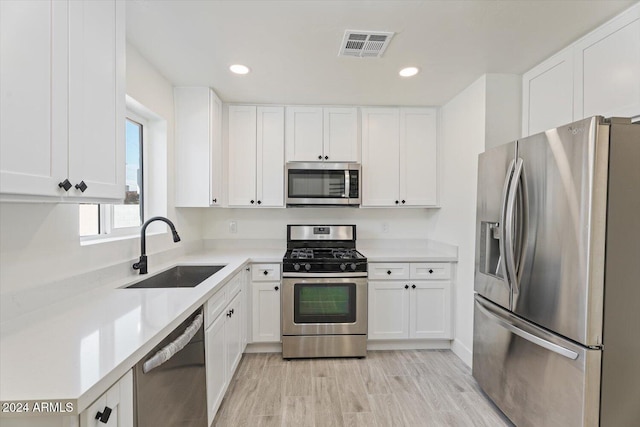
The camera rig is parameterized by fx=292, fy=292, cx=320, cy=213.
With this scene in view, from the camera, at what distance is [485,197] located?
206 centimetres

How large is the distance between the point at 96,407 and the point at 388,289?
2363 mm

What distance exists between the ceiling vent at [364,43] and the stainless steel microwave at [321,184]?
3.71 feet

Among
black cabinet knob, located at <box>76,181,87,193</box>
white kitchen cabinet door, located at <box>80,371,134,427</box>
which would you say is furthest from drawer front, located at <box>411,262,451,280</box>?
black cabinet knob, located at <box>76,181,87,193</box>

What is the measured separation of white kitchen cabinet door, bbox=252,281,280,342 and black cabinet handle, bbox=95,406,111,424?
1896mm

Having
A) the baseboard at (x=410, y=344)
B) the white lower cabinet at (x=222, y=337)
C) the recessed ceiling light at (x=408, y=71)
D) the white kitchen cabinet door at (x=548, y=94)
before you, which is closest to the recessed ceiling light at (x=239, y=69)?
the recessed ceiling light at (x=408, y=71)

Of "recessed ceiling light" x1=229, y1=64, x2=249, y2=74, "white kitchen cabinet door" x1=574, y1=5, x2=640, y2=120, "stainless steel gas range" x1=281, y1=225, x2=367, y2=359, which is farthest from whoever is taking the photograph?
"stainless steel gas range" x1=281, y1=225, x2=367, y2=359

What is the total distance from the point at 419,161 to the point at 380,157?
43 cm

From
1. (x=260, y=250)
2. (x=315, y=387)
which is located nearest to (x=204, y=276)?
(x=260, y=250)

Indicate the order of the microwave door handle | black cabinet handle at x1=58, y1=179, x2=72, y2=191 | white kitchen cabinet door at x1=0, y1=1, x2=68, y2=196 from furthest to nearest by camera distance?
the microwave door handle → black cabinet handle at x1=58, y1=179, x2=72, y2=191 → white kitchen cabinet door at x1=0, y1=1, x2=68, y2=196

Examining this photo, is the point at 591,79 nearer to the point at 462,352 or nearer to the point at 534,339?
the point at 534,339

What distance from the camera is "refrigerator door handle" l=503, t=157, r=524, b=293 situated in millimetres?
1677

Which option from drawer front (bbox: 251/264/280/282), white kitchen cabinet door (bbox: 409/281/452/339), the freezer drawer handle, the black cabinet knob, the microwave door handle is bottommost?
white kitchen cabinet door (bbox: 409/281/452/339)

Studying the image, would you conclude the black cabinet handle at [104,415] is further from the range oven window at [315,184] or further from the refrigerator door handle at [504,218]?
the range oven window at [315,184]

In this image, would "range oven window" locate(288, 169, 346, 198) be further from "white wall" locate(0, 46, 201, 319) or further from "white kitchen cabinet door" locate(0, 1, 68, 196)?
"white kitchen cabinet door" locate(0, 1, 68, 196)
